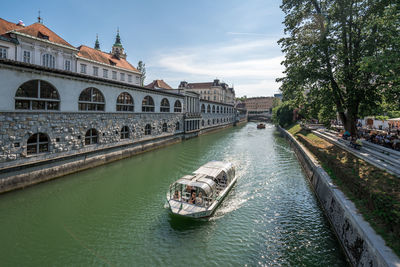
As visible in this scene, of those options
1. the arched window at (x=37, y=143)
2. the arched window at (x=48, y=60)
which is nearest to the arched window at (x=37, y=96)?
the arched window at (x=37, y=143)

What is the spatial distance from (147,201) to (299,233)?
9370 millimetres

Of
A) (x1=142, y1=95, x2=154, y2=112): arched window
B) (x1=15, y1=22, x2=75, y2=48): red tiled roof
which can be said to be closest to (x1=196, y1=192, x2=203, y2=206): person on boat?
(x1=142, y1=95, x2=154, y2=112): arched window

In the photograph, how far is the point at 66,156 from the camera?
19.3m

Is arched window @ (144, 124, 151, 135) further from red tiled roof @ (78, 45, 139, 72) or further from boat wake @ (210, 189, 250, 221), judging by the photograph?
red tiled roof @ (78, 45, 139, 72)

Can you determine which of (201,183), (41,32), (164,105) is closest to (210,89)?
(164,105)

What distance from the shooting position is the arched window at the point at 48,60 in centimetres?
3306

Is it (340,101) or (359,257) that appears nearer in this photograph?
(359,257)

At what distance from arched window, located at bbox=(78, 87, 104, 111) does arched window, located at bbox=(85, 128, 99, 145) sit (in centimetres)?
241

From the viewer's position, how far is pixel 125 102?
2827 centimetres

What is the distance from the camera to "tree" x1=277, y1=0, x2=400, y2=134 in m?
18.4

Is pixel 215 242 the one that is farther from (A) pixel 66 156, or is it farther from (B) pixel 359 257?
(A) pixel 66 156

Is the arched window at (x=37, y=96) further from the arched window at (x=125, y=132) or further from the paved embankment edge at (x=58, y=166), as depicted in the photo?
the arched window at (x=125, y=132)

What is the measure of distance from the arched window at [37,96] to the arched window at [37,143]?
2351mm

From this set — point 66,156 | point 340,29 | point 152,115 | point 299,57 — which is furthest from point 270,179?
point 152,115
